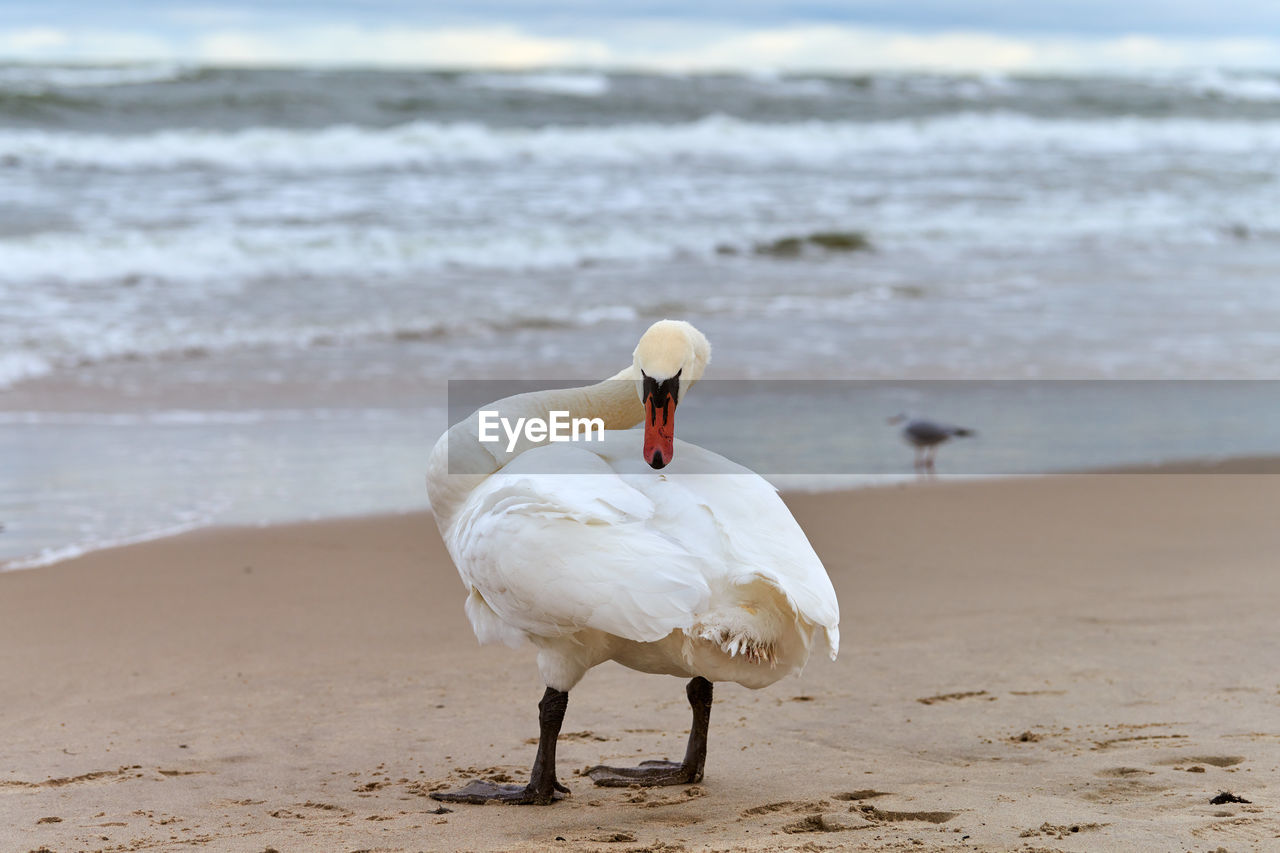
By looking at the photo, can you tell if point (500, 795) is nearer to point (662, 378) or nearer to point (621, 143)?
Result: point (662, 378)

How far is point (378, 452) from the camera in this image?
777 centimetres

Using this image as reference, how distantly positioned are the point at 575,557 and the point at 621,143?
25.0 metres

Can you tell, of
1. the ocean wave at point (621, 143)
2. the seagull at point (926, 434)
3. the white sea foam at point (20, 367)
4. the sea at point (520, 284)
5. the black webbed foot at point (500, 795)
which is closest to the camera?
the black webbed foot at point (500, 795)

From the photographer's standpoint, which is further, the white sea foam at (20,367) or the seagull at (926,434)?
the white sea foam at (20,367)

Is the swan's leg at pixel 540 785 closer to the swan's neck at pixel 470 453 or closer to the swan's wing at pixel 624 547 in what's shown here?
the swan's wing at pixel 624 547

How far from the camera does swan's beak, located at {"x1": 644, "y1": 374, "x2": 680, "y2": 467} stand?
3.45 metres

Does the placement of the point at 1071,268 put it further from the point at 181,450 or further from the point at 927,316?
the point at 181,450

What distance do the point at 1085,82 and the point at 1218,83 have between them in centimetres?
634

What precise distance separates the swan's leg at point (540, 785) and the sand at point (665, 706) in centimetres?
4

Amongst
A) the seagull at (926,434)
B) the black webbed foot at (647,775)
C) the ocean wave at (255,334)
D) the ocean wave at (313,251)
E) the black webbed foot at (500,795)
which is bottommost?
the black webbed foot at (500,795)

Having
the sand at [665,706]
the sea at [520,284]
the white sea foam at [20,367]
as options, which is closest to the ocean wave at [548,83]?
the sea at [520,284]

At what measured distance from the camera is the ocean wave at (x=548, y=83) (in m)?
35.6

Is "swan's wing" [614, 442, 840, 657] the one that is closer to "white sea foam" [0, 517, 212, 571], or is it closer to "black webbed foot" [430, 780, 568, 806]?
"black webbed foot" [430, 780, 568, 806]

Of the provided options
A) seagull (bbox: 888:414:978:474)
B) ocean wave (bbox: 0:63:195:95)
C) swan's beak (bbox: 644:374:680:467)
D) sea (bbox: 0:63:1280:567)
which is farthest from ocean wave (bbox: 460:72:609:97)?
swan's beak (bbox: 644:374:680:467)
